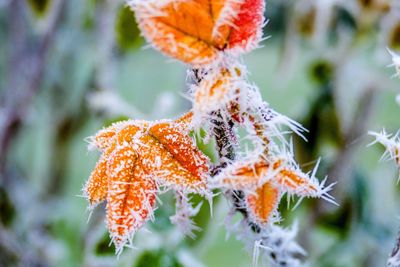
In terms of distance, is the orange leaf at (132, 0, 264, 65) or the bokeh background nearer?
the orange leaf at (132, 0, 264, 65)

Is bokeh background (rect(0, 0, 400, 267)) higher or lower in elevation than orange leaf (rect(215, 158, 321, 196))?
higher

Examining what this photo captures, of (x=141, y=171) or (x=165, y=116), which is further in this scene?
(x=165, y=116)

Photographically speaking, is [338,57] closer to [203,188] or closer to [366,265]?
[366,265]

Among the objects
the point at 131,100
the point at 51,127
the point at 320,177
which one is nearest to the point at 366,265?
the point at 320,177

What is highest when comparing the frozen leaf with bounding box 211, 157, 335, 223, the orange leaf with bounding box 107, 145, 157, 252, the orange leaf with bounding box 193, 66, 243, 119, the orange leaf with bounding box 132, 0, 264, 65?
the orange leaf with bounding box 132, 0, 264, 65

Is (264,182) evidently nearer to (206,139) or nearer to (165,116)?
(206,139)

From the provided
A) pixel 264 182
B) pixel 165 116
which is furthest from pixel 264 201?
pixel 165 116

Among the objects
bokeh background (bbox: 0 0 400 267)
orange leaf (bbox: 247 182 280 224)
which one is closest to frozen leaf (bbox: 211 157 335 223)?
orange leaf (bbox: 247 182 280 224)

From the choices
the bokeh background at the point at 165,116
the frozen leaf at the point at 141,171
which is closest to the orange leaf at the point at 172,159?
the frozen leaf at the point at 141,171

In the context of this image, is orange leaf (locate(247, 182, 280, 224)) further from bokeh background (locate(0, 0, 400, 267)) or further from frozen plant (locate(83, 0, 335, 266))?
bokeh background (locate(0, 0, 400, 267))
